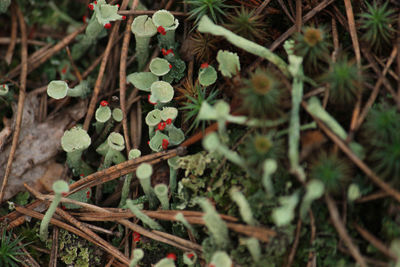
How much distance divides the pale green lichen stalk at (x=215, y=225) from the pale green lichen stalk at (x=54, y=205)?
2.20 ft

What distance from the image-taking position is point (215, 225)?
5.54ft

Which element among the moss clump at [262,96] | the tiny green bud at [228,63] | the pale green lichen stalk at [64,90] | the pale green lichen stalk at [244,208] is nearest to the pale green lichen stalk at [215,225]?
the pale green lichen stalk at [244,208]

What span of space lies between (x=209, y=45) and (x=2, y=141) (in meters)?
1.40

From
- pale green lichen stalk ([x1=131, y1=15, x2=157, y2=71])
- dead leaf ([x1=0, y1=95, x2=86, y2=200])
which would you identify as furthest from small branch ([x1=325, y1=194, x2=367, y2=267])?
dead leaf ([x1=0, y1=95, x2=86, y2=200])

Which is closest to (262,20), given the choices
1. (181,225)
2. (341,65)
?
(341,65)

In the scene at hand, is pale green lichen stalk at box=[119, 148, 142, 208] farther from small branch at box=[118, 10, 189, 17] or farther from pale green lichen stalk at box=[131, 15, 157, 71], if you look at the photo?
small branch at box=[118, 10, 189, 17]

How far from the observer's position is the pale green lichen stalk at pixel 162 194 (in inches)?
71.9

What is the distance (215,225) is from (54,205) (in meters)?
0.83

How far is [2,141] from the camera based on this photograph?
231 centimetres

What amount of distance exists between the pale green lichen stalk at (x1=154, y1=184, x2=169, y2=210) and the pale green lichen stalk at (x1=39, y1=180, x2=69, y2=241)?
0.43 meters

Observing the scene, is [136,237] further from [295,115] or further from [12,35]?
[12,35]

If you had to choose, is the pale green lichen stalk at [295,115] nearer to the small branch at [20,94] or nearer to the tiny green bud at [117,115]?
the tiny green bud at [117,115]

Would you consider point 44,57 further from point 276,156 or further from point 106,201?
point 276,156

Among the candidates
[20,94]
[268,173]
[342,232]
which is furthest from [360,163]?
[20,94]
